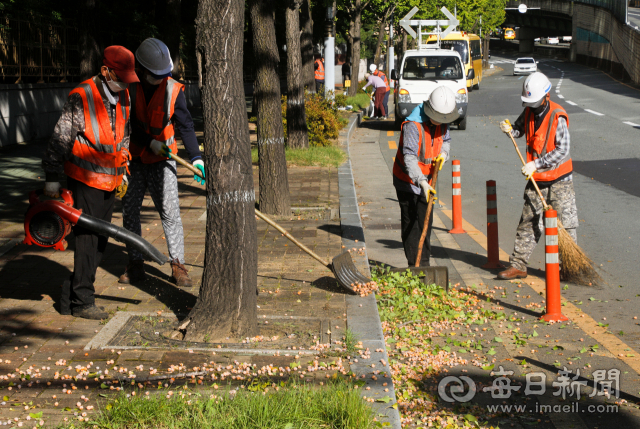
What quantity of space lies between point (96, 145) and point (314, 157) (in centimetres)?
832

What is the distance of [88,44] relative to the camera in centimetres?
1350

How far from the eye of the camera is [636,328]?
17.2 feet

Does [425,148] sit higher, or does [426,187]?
[425,148]

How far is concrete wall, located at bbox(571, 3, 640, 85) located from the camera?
39.2 meters

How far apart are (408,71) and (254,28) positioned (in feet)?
34.1

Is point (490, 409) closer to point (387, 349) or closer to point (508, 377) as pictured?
point (508, 377)

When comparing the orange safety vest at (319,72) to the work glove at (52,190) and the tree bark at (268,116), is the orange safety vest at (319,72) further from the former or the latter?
the work glove at (52,190)

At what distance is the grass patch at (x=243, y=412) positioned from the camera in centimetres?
318

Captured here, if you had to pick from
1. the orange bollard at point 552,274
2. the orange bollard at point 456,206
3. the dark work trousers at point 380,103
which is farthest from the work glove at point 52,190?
the dark work trousers at point 380,103

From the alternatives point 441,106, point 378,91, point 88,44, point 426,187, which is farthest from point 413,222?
point 378,91

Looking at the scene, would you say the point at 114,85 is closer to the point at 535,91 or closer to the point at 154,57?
the point at 154,57

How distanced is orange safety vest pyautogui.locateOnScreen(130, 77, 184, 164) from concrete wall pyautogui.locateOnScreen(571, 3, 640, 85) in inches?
1407

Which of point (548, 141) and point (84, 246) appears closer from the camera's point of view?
point (84, 246)

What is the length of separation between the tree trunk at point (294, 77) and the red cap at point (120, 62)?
26.1ft
